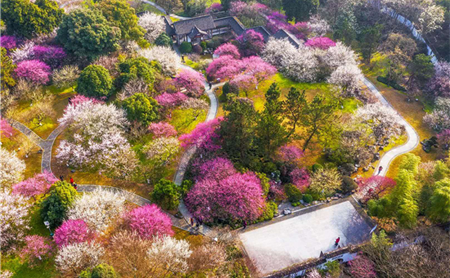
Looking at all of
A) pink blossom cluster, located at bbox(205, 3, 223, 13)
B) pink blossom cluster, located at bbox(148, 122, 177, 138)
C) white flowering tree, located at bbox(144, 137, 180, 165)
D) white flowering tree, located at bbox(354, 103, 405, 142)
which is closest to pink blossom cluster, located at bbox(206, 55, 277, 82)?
pink blossom cluster, located at bbox(148, 122, 177, 138)

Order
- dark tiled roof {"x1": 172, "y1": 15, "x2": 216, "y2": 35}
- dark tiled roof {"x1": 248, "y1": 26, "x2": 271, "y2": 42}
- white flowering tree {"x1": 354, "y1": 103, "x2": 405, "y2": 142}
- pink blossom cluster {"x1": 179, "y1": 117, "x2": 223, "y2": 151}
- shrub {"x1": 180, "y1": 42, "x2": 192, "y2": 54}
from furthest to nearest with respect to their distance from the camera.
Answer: dark tiled roof {"x1": 172, "y1": 15, "x2": 216, "y2": 35}
shrub {"x1": 180, "y1": 42, "x2": 192, "y2": 54}
dark tiled roof {"x1": 248, "y1": 26, "x2": 271, "y2": 42}
white flowering tree {"x1": 354, "y1": 103, "x2": 405, "y2": 142}
pink blossom cluster {"x1": 179, "y1": 117, "x2": 223, "y2": 151}

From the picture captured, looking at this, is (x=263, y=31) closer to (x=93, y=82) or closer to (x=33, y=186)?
(x=93, y=82)

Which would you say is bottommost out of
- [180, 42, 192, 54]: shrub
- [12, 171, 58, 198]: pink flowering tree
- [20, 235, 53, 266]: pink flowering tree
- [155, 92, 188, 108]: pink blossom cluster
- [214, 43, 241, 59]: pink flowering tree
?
[20, 235, 53, 266]: pink flowering tree

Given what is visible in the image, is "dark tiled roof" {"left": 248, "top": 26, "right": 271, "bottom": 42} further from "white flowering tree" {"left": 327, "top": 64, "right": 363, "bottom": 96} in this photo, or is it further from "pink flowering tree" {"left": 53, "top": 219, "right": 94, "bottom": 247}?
"pink flowering tree" {"left": 53, "top": 219, "right": 94, "bottom": 247}

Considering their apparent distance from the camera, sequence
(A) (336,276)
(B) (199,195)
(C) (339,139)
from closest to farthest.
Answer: (A) (336,276) < (B) (199,195) < (C) (339,139)

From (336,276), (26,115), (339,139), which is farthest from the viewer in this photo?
(26,115)

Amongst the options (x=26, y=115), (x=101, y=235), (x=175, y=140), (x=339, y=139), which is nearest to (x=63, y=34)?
(x=26, y=115)

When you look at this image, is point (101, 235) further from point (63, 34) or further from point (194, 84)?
point (63, 34)
